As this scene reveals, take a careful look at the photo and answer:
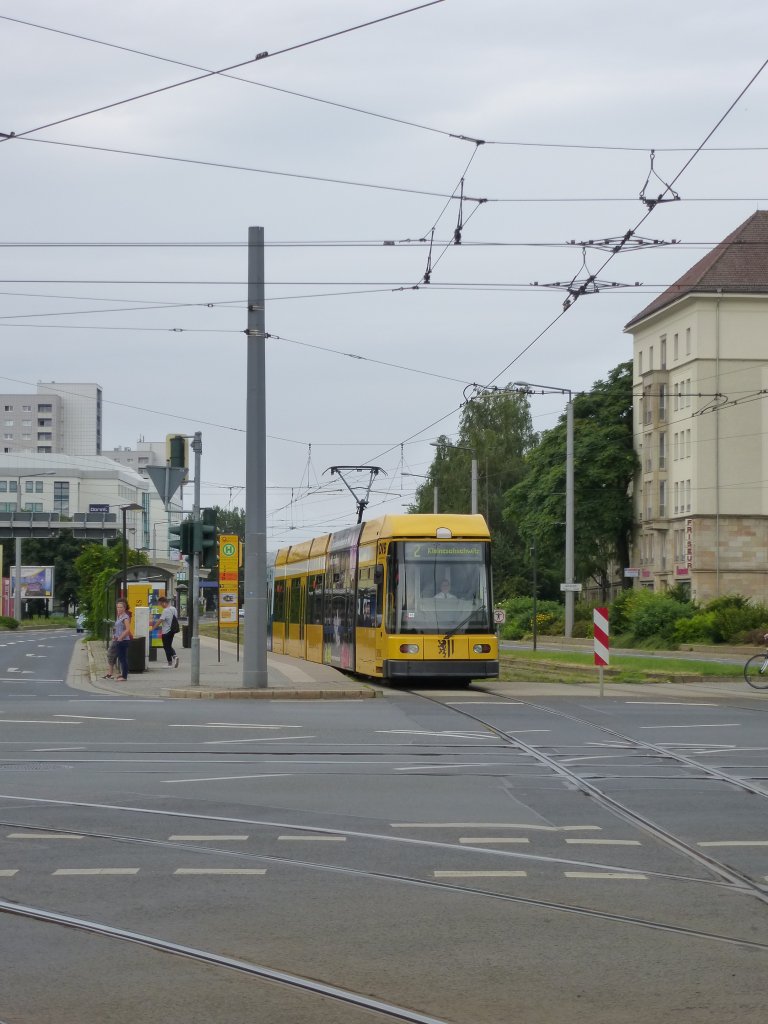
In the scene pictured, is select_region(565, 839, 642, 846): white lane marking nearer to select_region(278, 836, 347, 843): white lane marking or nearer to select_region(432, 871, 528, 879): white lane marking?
select_region(432, 871, 528, 879): white lane marking

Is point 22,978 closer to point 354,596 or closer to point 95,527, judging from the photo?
point 354,596

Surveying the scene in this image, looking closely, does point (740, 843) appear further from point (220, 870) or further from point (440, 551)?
point (440, 551)

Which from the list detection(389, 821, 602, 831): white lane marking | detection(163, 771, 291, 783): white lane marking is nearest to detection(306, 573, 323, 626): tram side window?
detection(163, 771, 291, 783): white lane marking

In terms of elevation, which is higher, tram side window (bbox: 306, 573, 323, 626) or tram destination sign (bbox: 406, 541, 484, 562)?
tram destination sign (bbox: 406, 541, 484, 562)

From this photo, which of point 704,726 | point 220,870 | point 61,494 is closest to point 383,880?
point 220,870

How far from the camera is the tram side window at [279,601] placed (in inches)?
1864

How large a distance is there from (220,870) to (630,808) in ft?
13.3

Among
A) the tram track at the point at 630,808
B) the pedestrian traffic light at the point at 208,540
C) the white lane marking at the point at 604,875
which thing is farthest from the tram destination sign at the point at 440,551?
the white lane marking at the point at 604,875

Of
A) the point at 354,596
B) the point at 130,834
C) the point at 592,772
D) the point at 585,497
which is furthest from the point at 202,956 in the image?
the point at 585,497

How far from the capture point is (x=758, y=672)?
31922 millimetres

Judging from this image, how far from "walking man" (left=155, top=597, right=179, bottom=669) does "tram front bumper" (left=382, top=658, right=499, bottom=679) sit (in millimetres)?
11676

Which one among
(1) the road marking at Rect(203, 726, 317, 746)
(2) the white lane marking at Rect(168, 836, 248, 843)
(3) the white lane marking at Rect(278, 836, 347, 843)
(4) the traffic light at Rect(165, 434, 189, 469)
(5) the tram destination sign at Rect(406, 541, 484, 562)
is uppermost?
(4) the traffic light at Rect(165, 434, 189, 469)

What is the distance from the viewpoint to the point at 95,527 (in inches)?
6575

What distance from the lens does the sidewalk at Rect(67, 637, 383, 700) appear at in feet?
87.2
